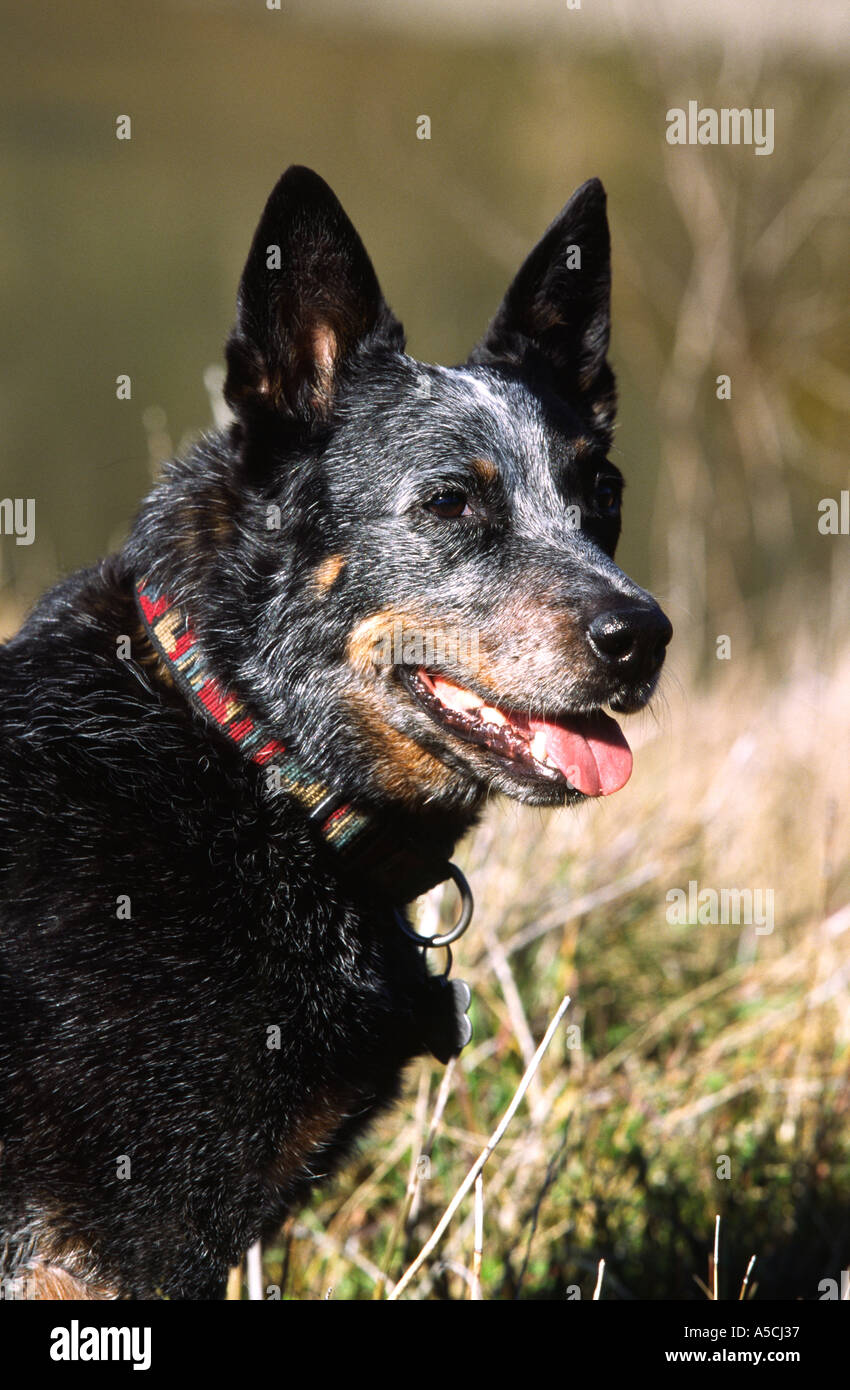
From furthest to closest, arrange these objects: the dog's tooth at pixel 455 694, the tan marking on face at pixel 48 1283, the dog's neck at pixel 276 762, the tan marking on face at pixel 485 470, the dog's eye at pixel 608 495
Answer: the dog's eye at pixel 608 495 < the tan marking on face at pixel 485 470 < the dog's tooth at pixel 455 694 < the dog's neck at pixel 276 762 < the tan marking on face at pixel 48 1283

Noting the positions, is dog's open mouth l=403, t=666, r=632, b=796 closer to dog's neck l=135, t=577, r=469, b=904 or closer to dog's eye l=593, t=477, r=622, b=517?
dog's neck l=135, t=577, r=469, b=904

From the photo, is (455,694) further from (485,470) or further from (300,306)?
(300,306)

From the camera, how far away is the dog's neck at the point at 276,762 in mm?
2561

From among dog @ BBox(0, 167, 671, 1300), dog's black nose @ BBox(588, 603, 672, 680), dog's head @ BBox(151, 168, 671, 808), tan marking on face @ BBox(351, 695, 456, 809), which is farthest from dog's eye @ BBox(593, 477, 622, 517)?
tan marking on face @ BBox(351, 695, 456, 809)

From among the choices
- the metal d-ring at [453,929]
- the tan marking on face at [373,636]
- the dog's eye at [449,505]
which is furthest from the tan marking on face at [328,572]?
the metal d-ring at [453,929]

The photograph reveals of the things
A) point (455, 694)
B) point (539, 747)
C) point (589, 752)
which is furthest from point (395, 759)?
point (589, 752)

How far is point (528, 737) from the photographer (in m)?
2.65

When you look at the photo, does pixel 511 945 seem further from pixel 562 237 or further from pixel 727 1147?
pixel 562 237

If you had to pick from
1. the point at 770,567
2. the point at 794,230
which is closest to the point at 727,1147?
the point at 794,230

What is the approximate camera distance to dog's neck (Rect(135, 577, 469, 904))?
8.40 ft

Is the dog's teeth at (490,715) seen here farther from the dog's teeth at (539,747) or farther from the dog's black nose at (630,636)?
the dog's black nose at (630,636)

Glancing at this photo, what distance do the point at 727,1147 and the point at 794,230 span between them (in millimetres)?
5815

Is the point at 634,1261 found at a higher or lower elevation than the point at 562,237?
lower

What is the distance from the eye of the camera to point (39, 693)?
249 cm
